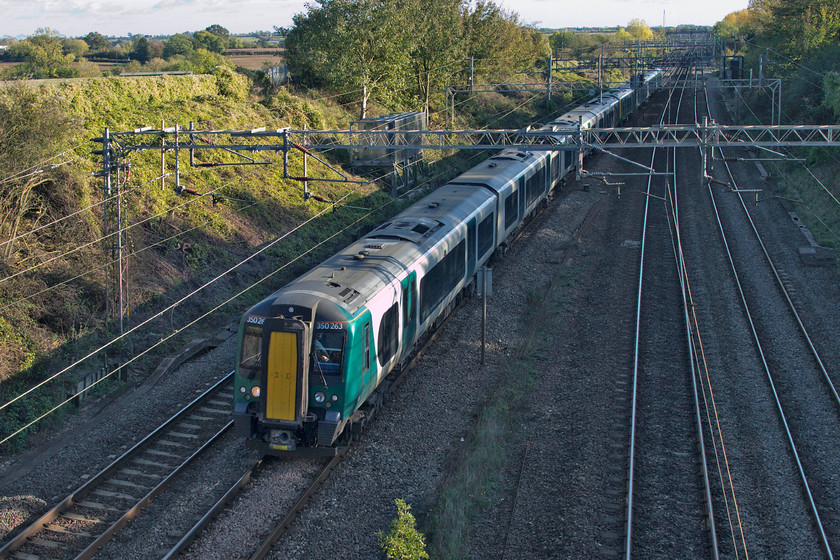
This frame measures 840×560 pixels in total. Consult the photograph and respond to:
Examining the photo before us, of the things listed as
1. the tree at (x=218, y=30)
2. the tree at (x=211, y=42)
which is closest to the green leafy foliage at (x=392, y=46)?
the tree at (x=211, y=42)

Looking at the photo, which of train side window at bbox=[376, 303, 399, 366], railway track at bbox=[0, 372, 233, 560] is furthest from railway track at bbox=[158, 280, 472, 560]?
railway track at bbox=[0, 372, 233, 560]

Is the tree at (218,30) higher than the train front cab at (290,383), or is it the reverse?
the tree at (218,30)

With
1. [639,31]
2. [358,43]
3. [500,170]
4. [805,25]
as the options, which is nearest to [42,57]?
[358,43]

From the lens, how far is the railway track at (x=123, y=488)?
10.1 metres

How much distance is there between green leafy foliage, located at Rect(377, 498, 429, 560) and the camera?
959 centimetres

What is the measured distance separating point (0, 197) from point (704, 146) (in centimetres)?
1705

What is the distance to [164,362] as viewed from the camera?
16859mm

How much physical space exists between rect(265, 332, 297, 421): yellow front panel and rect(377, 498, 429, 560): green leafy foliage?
2348mm

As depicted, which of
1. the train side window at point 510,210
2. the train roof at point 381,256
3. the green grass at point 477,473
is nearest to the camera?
the green grass at point 477,473

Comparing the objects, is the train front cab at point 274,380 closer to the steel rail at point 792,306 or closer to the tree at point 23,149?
the tree at point 23,149

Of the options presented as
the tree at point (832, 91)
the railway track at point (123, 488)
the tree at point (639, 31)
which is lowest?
the railway track at point (123, 488)

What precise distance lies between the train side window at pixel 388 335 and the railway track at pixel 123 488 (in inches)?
121

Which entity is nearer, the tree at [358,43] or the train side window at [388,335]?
the train side window at [388,335]

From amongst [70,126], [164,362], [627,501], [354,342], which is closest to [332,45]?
[70,126]
